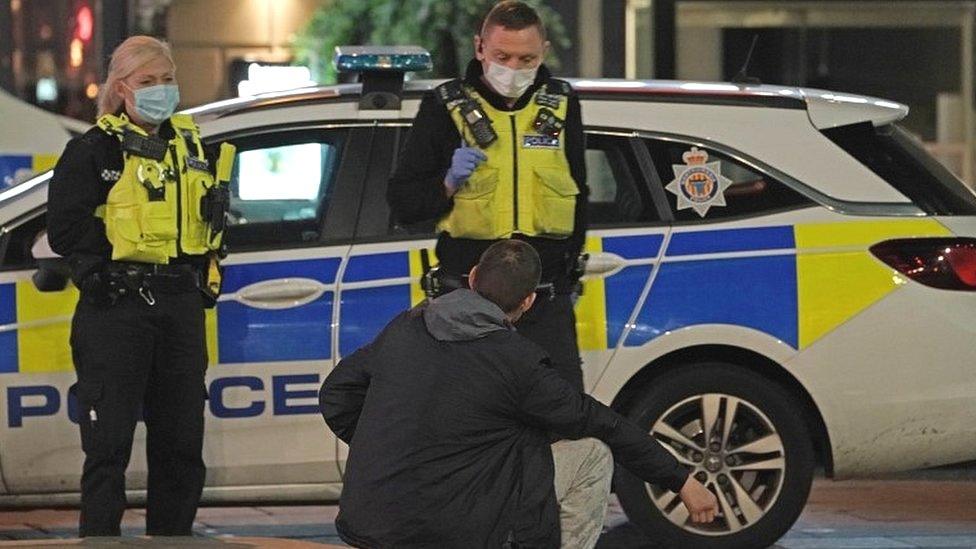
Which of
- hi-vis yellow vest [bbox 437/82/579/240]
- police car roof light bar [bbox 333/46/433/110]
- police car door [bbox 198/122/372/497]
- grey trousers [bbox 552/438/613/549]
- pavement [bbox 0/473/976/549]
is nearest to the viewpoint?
grey trousers [bbox 552/438/613/549]

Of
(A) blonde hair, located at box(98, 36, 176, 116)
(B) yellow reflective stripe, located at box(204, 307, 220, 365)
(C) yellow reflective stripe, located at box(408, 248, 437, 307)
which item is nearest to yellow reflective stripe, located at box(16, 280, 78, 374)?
(B) yellow reflective stripe, located at box(204, 307, 220, 365)

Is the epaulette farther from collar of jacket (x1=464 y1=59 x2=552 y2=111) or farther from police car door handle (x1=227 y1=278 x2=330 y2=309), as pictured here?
police car door handle (x1=227 y1=278 x2=330 y2=309)

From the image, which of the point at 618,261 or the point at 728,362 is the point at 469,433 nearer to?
the point at 618,261

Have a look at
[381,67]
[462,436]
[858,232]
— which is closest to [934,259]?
[858,232]

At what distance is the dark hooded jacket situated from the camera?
14.0 ft

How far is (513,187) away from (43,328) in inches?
60.5

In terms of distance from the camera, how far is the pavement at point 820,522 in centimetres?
646

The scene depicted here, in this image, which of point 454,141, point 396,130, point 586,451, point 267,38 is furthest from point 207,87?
point 586,451

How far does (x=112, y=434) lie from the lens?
18.3 ft

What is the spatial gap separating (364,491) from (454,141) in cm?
149

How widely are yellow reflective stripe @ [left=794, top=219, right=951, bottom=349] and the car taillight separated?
0.13 feet

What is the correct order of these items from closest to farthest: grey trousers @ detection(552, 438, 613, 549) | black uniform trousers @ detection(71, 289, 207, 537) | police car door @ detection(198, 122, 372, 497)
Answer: grey trousers @ detection(552, 438, 613, 549) < black uniform trousers @ detection(71, 289, 207, 537) < police car door @ detection(198, 122, 372, 497)

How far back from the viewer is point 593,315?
6.11m

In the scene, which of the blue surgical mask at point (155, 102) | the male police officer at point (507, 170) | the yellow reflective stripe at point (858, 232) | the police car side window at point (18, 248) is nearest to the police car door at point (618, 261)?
the yellow reflective stripe at point (858, 232)
